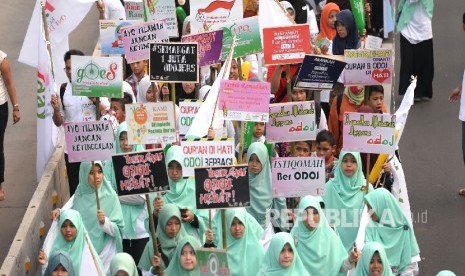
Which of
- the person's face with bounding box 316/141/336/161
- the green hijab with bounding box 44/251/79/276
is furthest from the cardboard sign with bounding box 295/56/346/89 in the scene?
the green hijab with bounding box 44/251/79/276

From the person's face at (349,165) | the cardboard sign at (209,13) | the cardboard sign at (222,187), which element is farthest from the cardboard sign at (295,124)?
the cardboard sign at (209,13)

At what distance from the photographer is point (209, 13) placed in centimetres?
1795

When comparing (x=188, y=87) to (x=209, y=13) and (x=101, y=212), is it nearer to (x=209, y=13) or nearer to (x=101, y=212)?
(x=209, y=13)

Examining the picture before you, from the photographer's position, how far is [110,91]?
16.2m

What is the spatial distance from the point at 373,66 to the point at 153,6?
2655 millimetres

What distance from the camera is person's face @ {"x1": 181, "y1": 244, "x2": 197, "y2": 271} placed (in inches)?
566

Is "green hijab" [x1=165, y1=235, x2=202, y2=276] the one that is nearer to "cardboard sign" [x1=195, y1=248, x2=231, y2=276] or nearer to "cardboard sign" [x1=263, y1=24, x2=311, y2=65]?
"cardboard sign" [x1=195, y1=248, x2=231, y2=276]

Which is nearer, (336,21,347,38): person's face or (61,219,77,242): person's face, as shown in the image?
(61,219,77,242): person's face

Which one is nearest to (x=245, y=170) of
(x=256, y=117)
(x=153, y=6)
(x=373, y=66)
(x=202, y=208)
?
(x=202, y=208)

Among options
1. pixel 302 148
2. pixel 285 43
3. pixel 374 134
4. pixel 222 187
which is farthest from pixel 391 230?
pixel 285 43

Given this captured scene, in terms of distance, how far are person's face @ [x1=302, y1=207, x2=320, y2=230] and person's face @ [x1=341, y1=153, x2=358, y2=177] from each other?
0.90 meters

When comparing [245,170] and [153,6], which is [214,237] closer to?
[245,170]

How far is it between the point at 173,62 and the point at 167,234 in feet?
6.23

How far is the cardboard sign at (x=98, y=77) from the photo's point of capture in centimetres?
1614
